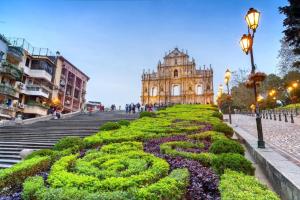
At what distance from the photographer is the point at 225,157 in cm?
587

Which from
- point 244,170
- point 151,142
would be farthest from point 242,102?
point 244,170

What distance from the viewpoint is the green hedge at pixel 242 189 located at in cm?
389

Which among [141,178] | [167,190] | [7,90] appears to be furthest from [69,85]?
[167,190]

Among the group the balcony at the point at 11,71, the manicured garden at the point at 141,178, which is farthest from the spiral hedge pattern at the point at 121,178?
the balcony at the point at 11,71

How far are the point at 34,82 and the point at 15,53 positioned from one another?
725 centimetres

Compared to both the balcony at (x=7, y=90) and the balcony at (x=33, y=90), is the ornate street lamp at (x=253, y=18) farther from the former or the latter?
the balcony at (x=33, y=90)

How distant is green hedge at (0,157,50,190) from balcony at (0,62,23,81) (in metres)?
28.5

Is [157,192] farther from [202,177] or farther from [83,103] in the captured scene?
[83,103]

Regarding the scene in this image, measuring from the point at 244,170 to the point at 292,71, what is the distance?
42.4 meters

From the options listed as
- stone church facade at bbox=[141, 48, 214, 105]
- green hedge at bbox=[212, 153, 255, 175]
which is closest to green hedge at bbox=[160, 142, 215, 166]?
green hedge at bbox=[212, 153, 255, 175]

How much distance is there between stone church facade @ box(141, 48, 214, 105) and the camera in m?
61.2

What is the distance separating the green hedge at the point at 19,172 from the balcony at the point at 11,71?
28.5 meters

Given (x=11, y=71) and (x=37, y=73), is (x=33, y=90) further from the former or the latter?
(x=11, y=71)

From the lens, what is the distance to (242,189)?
4340 mm
